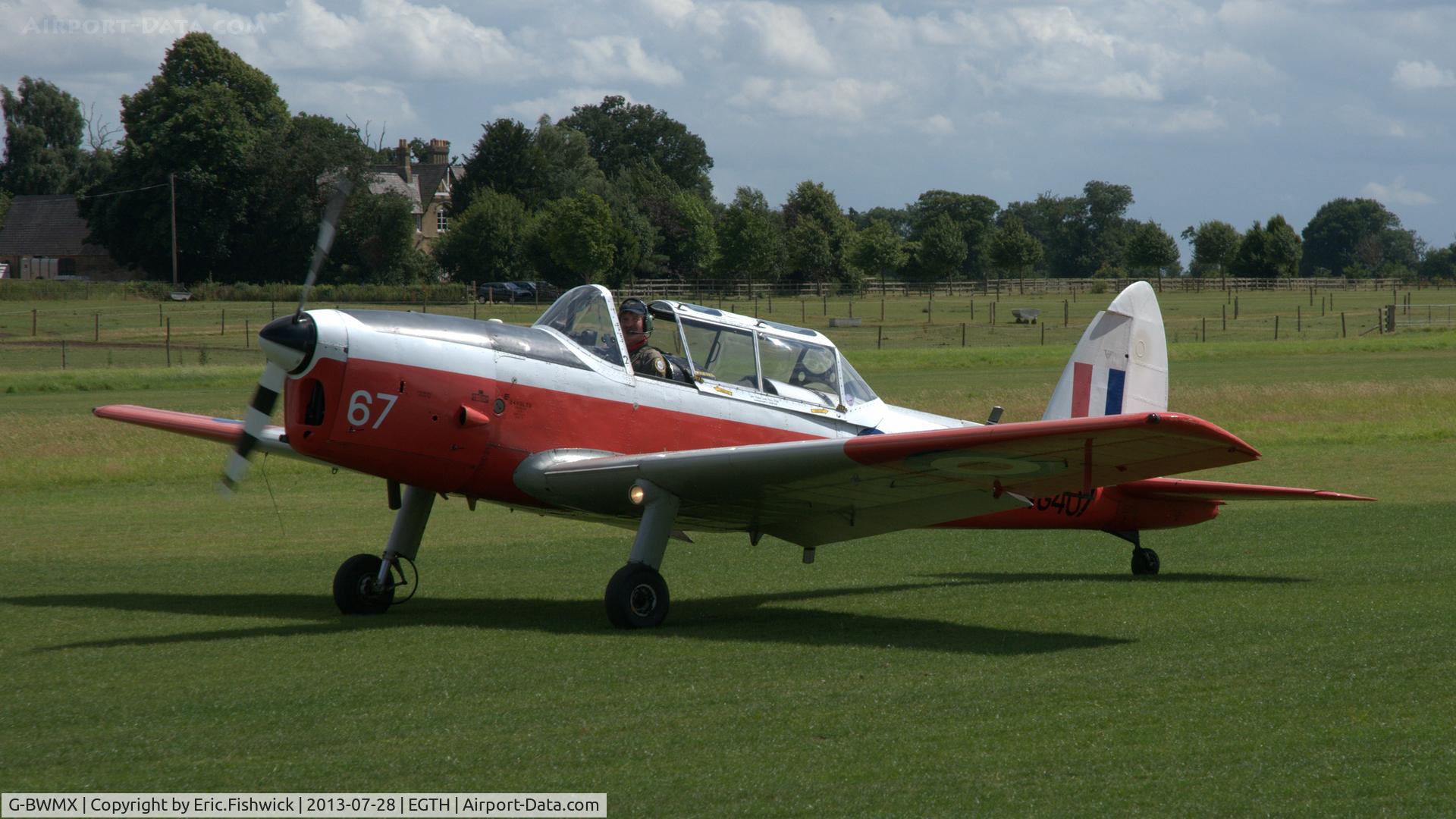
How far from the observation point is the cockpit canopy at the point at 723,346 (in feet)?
32.9

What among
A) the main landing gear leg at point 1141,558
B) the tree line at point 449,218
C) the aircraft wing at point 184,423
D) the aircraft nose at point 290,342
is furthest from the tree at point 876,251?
the aircraft nose at point 290,342

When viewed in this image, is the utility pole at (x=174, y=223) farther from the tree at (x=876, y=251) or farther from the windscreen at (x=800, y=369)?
the windscreen at (x=800, y=369)

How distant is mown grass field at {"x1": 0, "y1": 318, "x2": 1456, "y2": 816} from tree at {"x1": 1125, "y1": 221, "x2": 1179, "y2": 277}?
105 meters

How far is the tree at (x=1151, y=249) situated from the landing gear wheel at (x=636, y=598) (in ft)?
379

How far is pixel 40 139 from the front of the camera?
Result: 405 ft

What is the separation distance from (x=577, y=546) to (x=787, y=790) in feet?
35.2

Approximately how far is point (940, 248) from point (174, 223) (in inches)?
2165

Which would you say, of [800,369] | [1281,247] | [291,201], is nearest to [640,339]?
[800,369]

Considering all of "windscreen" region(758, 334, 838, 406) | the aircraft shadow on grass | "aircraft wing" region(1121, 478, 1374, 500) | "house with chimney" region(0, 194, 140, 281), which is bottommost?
the aircraft shadow on grass

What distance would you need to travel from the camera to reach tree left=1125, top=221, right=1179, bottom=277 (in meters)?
117

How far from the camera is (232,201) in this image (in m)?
78.0

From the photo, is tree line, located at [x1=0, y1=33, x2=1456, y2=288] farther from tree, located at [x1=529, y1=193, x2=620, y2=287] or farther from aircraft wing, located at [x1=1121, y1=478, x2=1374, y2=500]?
aircraft wing, located at [x1=1121, y1=478, x2=1374, y2=500]

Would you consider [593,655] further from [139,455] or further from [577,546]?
[139,455]

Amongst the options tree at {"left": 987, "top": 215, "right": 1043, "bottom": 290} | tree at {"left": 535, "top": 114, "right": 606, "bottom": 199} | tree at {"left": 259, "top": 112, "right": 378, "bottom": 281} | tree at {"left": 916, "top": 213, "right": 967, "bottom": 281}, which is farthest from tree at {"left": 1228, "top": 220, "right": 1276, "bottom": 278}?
tree at {"left": 259, "top": 112, "right": 378, "bottom": 281}
